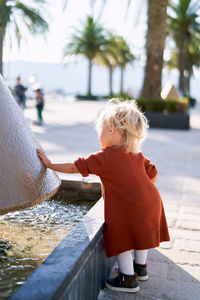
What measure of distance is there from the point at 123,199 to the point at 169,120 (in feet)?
39.7

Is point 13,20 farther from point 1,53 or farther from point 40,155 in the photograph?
point 40,155

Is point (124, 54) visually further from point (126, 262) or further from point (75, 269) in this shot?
point (75, 269)

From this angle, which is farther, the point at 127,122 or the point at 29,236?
the point at 29,236

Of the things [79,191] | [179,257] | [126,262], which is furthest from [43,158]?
[179,257]

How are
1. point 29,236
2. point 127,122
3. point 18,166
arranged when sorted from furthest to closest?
1. point 29,236
2. point 127,122
3. point 18,166

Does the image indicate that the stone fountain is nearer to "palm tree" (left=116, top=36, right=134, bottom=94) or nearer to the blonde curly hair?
the blonde curly hair

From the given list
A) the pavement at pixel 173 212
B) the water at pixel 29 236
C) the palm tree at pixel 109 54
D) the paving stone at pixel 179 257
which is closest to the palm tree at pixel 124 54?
the palm tree at pixel 109 54

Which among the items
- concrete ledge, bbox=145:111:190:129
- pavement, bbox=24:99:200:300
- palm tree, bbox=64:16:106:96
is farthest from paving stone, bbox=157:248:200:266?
palm tree, bbox=64:16:106:96

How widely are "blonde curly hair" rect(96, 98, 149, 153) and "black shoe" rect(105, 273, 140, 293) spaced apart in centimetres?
81

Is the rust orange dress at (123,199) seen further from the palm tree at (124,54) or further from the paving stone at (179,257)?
the palm tree at (124,54)

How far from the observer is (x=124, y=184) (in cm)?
233

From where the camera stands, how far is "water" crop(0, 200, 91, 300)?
2.20 meters

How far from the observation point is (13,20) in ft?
76.5

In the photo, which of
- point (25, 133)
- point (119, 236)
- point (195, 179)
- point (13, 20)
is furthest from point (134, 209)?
point (13, 20)
